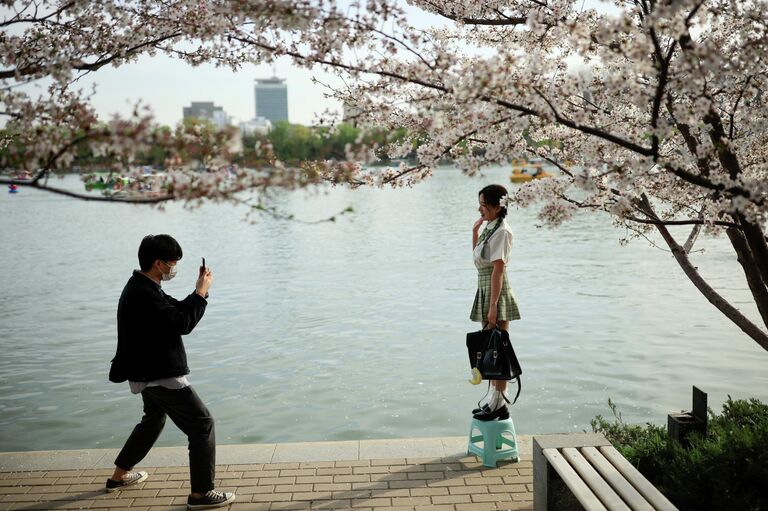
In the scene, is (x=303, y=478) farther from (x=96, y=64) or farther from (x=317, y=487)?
(x=96, y=64)

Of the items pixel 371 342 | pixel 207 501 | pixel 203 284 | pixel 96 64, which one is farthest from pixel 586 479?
pixel 371 342

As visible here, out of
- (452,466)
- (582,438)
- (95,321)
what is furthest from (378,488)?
(95,321)

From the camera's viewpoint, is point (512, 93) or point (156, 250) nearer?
point (512, 93)

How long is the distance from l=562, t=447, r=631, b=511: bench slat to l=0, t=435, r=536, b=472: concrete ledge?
1746 millimetres

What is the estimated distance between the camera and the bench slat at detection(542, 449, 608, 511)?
4191 mm

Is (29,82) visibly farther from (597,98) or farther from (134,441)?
(597,98)

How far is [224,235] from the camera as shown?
3441 centimetres

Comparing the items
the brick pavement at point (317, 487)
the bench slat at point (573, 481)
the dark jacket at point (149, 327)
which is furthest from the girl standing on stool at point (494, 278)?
the dark jacket at point (149, 327)

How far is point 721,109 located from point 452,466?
3.60 m

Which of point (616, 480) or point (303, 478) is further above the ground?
point (616, 480)

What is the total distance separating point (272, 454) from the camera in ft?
22.6

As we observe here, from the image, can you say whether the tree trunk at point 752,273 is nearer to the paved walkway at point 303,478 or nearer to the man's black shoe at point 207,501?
the paved walkway at point 303,478

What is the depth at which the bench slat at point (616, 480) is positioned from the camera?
4.14m

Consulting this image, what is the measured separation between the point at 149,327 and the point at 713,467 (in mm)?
3873
